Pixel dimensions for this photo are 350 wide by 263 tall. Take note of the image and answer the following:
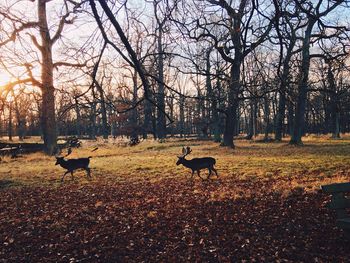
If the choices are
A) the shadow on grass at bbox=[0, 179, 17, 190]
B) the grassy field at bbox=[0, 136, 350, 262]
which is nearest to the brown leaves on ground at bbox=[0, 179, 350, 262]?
the grassy field at bbox=[0, 136, 350, 262]

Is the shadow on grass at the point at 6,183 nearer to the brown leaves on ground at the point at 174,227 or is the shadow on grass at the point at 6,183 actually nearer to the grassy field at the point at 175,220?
the grassy field at the point at 175,220

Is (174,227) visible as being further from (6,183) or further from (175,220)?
(6,183)

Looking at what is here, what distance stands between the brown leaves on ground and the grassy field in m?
0.02

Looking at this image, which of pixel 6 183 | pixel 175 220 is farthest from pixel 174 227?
pixel 6 183

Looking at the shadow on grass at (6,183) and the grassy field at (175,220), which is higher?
the shadow on grass at (6,183)

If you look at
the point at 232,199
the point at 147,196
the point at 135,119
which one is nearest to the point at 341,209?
the point at 232,199

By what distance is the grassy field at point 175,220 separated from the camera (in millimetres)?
5652

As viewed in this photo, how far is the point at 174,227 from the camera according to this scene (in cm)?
679

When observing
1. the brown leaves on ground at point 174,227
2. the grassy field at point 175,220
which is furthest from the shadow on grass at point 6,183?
the brown leaves on ground at point 174,227

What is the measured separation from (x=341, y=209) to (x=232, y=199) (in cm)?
328

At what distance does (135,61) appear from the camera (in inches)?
181

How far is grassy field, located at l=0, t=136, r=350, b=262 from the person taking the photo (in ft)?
18.5

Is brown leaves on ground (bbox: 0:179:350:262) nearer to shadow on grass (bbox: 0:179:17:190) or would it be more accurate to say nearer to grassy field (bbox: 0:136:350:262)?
grassy field (bbox: 0:136:350:262)

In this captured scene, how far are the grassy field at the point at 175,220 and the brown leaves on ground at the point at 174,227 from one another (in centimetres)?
2
